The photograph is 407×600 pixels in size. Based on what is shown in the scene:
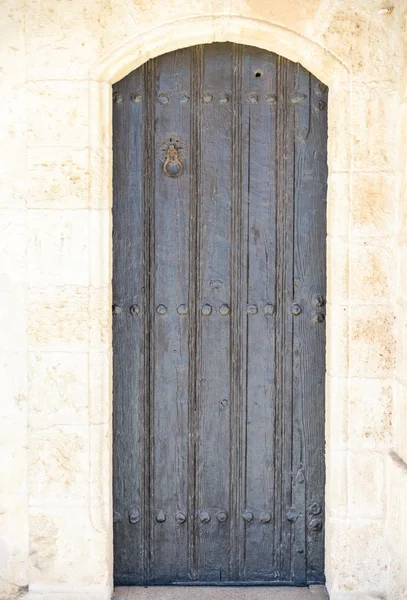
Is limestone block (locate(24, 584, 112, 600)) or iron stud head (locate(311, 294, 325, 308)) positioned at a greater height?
iron stud head (locate(311, 294, 325, 308))

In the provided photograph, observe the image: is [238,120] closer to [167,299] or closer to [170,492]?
[167,299]

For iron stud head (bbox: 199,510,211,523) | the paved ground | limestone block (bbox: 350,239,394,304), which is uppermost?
limestone block (bbox: 350,239,394,304)

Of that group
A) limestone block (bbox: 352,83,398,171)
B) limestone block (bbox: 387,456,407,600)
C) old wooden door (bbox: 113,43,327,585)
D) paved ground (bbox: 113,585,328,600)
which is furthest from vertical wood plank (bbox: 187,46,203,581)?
limestone block (bbox: 387,456,407,600)

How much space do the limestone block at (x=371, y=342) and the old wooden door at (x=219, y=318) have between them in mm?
208

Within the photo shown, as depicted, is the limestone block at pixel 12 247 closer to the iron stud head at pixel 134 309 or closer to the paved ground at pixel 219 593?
the iron stud head at pixel 134 309

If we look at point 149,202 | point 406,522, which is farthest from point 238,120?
point 406,522

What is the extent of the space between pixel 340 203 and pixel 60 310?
112 cm

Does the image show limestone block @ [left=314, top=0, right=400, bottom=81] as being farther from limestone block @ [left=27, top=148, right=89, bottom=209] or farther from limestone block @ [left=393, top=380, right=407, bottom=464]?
limestone block @ [left=393, top=380, right=407, bottom=464]

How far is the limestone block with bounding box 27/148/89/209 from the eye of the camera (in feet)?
10.1

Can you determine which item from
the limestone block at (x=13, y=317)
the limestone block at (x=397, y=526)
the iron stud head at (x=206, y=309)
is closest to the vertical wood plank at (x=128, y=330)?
the iron stud head at (x=206, y=309)

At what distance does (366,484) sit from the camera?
123 inches

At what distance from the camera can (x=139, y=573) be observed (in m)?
3.36

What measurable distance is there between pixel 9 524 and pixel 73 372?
0.64 meters

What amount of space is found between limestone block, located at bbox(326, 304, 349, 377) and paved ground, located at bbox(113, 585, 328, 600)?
35.4 inches
